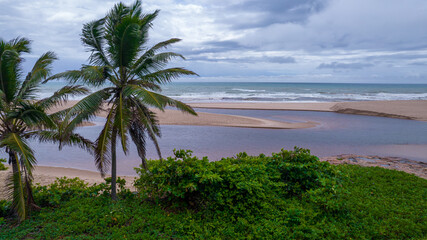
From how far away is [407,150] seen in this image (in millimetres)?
12922

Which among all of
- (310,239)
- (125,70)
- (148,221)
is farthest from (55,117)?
(310,239)

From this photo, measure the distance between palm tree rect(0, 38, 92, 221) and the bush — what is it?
2.23 metres

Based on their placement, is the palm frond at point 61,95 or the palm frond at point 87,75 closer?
the palm frond at point 87,75

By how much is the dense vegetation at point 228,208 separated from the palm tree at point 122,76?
0.97 m

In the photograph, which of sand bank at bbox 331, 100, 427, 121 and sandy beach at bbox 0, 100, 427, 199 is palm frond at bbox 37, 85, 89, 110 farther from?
sand bank at bbox 331, 100, 427, 121

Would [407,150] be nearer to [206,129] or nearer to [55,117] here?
[206,129]

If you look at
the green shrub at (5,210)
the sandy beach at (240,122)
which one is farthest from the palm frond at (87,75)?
the green shrub at (5,210)

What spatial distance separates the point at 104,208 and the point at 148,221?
3.91 ft

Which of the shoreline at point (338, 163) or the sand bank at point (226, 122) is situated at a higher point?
the sand bank at point (226, 122)

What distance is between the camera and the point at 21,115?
201 inches

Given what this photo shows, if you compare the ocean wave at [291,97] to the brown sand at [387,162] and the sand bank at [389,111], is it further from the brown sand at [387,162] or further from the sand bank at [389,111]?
the brown sand at [387,162]

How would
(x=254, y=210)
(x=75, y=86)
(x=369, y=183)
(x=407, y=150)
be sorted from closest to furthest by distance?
1. (x=254, y=210)
2. (x=75, y=86)
3. (x=369, y=183)
4. (x=407, y=150)

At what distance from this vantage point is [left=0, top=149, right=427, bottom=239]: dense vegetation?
16.7 feet

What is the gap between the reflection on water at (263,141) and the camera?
1179 centimetres
